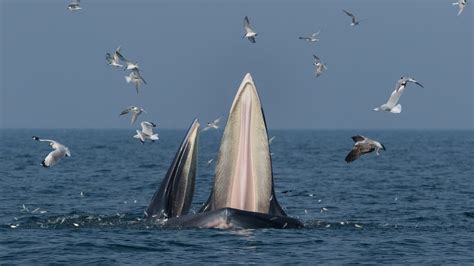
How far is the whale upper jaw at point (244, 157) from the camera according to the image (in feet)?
64.5

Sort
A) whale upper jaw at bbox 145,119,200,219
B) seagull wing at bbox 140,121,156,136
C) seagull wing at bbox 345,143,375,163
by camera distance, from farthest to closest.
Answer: seagull wing at bbox 140,121,156,136, seagull wing at bbox 345,143,375,163, whale upper jaw at bbox 145,119,200,219

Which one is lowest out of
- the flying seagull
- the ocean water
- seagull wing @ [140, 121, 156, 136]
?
the ocean water

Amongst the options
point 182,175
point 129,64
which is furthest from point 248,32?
point 182,175

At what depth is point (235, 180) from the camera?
20062 mm

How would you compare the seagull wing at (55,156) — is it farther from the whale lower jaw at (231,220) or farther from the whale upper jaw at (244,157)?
the whale upper jaw at (244,157)

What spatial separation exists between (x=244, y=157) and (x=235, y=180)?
473 millimetres

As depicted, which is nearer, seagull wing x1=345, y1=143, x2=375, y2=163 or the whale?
the whale

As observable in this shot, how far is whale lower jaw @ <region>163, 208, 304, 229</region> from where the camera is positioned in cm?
2020

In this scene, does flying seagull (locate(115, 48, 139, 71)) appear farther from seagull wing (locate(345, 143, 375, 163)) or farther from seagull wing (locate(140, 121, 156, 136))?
seagull wing (locate(345, 143, 375, 163))

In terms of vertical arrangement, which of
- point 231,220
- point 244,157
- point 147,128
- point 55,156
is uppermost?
point 147,128

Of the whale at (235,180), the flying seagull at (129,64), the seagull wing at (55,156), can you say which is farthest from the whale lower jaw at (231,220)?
the flying seagull at (129,64)

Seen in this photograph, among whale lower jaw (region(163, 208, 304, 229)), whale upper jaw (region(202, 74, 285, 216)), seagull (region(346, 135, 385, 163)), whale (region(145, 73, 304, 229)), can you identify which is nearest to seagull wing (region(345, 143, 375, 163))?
seagull (region(346, 135, 385, 163))

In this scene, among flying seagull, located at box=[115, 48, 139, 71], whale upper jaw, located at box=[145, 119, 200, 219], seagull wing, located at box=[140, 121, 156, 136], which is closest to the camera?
whale upper jaw, located at box=[145, 119, 200, 219]

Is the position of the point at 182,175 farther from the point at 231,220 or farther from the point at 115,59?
the point at 115,59
